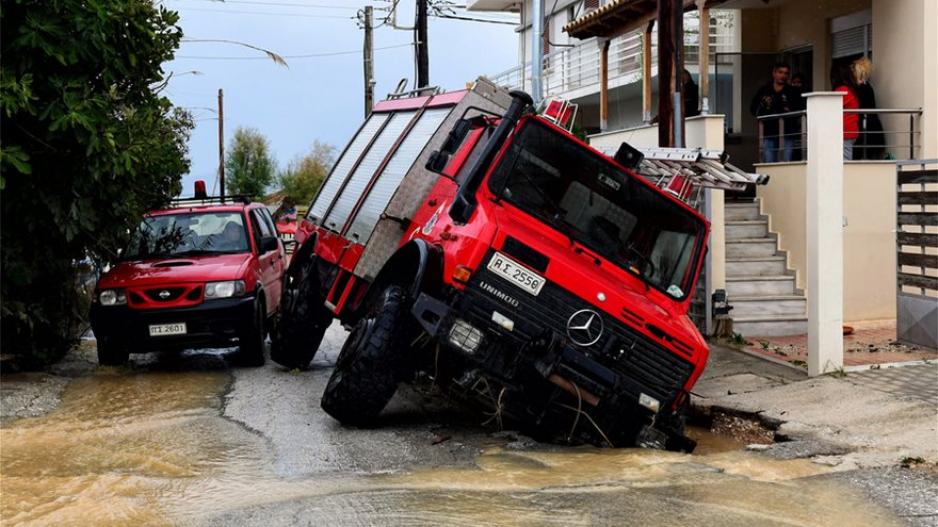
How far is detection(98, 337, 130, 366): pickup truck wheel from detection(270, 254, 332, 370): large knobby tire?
1699mm

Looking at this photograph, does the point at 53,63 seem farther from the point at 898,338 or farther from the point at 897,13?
the point at 897,13

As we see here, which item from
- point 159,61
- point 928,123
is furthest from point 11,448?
point 928,123

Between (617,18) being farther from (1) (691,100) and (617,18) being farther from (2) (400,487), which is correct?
(2) (400,487)

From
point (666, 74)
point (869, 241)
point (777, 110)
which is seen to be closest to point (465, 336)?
point (666, 74)

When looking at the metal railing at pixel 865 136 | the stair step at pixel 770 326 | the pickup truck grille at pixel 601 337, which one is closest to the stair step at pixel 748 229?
the metal railing at pixel 865 136

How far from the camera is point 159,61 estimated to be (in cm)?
1281

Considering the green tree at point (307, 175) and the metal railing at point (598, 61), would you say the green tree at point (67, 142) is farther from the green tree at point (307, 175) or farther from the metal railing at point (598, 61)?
the green tree at point (307, 175)

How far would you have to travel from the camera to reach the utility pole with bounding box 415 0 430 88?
3344 cm

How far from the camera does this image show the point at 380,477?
742cm

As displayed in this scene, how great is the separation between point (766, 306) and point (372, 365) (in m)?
7.12

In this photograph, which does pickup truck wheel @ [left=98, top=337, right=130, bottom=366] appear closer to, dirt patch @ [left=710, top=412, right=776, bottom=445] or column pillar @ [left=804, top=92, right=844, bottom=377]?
dirt patch @ [left=710, top=412, right=776, bottom=445]

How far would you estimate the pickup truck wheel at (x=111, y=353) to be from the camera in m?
12.5

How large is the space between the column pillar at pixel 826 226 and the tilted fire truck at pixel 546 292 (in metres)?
1.55

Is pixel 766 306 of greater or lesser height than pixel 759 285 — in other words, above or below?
below
